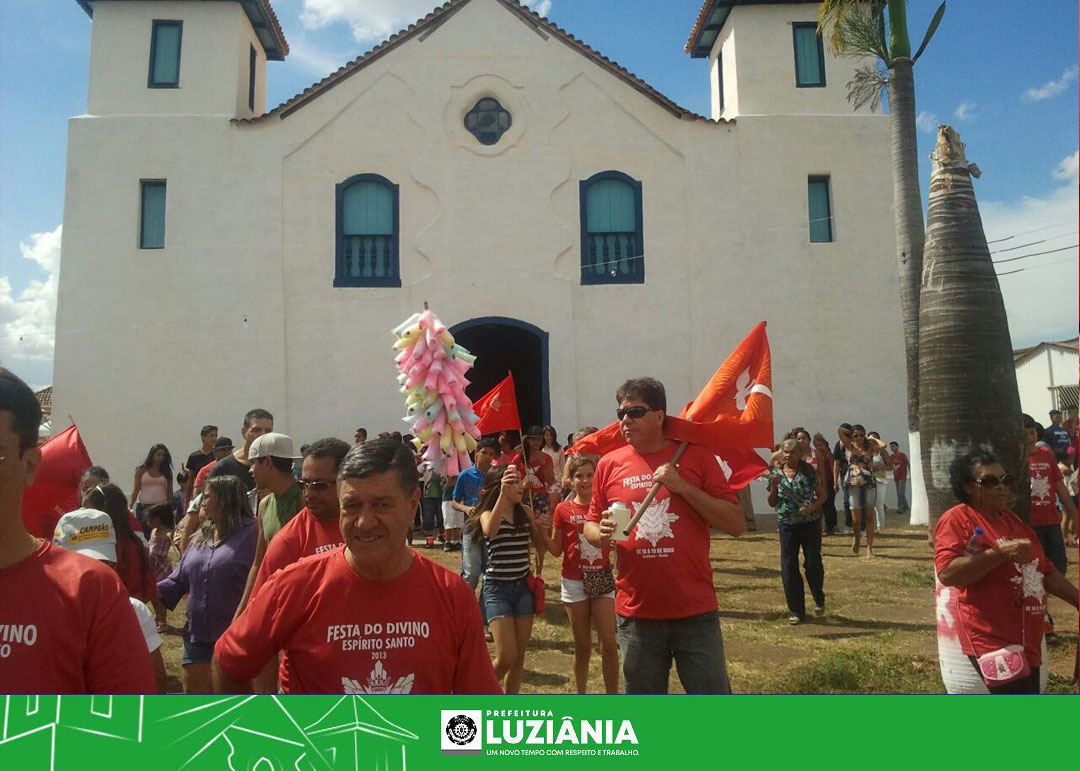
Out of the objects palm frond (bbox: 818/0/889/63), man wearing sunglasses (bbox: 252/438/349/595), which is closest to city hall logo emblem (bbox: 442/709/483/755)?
man wearing sunglasses (bbox: 252/438/349/595)

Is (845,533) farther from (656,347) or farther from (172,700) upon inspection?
(172,700)

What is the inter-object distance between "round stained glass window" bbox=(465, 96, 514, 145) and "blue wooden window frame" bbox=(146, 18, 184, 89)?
5.43m

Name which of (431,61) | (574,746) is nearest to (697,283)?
(431,61)

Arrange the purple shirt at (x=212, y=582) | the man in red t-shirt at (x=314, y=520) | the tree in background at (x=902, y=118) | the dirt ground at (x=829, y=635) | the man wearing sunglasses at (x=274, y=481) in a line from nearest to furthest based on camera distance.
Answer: the man in red t-shirt at (x=314, y=520), the purple shirt at (x=212, y=582), the man wearing sunglasses at (x=274, y=481), the dirt ground at (x=829, y=635), the tree in background at (x=902, y=118)

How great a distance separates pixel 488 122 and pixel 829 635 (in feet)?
39.1

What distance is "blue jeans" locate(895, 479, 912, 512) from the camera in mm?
15133

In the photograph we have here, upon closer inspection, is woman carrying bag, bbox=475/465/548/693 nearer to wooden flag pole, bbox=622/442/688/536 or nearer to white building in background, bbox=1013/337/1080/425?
wooden flag pole, bbox=622/442/688/536

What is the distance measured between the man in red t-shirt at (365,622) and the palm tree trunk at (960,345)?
5.35 metres

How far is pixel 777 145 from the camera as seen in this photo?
626 inches

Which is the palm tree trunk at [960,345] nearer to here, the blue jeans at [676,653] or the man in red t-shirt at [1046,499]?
the man in red t-shirt at [1046,499]

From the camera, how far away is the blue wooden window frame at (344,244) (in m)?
15.6

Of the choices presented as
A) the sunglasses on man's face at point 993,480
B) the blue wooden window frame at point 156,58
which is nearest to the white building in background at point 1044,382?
the sunglasses on man's face at point 993,480

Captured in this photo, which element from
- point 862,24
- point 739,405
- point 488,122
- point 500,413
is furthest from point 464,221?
point 739,405

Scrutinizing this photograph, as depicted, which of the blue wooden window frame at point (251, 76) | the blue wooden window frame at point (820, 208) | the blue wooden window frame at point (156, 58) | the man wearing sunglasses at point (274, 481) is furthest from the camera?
the blue wooden window frame at point (251, 76)
